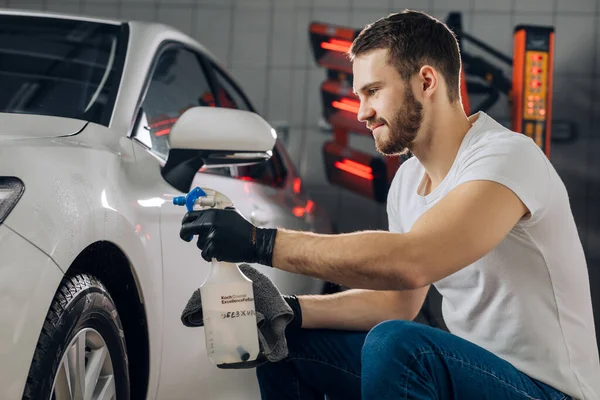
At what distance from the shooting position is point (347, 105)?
577 cm

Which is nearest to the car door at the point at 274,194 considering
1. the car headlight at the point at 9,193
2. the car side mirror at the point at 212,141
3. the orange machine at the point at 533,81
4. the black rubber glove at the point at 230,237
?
the car side mirror at the point at 212,141

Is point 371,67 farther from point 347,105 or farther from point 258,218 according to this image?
point 347,105

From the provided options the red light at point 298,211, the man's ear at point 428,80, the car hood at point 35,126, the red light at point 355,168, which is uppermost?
the man's ear at point 428,80

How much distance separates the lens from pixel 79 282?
150 centimetres

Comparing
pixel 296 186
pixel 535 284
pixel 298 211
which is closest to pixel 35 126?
pixel 535 284

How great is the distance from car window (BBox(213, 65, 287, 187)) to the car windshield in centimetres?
59

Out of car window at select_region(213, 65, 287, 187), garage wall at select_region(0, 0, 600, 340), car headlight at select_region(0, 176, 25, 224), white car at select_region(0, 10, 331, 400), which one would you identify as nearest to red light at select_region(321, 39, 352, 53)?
garage wall at select_region(0, 0, 600, 340)

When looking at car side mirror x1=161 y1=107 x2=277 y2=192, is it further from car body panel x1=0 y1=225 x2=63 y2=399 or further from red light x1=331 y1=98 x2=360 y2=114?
red light x1=331 y1=98 x2=360 y2=114

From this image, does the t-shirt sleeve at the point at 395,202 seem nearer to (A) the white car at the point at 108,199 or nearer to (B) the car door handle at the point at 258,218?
(A) the white car at the point at 108,199

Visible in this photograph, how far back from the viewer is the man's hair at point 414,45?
1.79m

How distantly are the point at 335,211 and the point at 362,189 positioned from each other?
198 centimetres

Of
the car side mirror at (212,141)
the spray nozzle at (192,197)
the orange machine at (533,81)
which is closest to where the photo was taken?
the spray nozzle at (192,197)

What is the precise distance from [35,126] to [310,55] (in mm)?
6462

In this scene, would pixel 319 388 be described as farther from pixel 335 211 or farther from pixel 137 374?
pixel 335 211
